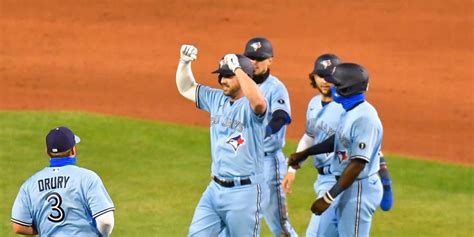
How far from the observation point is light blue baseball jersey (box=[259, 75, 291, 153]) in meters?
10.7

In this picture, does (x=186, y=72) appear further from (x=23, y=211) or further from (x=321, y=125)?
(x=23, y=211)

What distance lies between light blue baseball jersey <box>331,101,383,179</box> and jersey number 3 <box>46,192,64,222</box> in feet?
7.67

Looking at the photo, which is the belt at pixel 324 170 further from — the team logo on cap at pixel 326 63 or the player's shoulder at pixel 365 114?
the player's shoulder at pixel 365 114

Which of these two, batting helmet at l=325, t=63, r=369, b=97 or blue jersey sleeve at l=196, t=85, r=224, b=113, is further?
blue jersey sleeve at l=196, t=85, r=224, b=113

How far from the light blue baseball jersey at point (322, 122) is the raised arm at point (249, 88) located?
1.26 metres

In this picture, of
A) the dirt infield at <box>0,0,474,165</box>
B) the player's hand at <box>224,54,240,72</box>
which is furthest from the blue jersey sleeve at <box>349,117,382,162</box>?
the dirt infield at <box>0,0,474,165</box>

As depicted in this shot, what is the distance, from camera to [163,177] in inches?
580

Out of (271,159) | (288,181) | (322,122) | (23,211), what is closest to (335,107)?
(322,122)

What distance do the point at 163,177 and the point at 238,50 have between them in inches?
275

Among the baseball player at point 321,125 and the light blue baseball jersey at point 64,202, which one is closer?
the light blue baseball jersey at point 64,202

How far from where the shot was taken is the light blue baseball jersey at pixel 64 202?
8.09m

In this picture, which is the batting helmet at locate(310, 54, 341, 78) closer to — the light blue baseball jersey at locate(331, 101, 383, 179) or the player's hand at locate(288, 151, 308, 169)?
the player's hand at locate(288, 151, 308, 169)

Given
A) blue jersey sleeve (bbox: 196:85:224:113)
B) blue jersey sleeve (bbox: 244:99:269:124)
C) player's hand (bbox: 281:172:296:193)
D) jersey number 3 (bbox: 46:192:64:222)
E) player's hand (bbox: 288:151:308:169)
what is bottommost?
player's hand (bbox: 281:172:296:193)

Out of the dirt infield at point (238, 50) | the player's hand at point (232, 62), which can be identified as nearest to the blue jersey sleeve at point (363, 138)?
the player's hand at point (232, 62)
